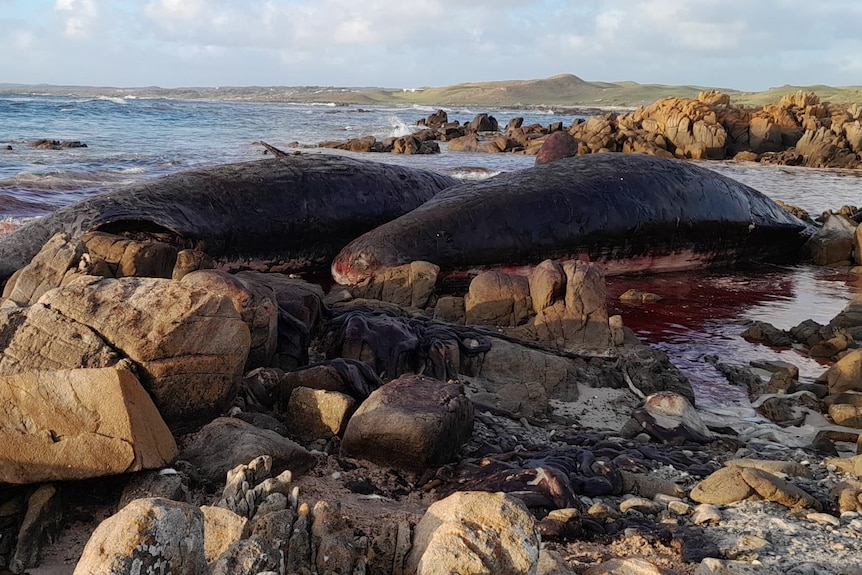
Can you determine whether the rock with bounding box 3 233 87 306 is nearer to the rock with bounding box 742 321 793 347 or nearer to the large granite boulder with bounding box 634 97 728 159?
the rock with bounding box 742 321 793 347

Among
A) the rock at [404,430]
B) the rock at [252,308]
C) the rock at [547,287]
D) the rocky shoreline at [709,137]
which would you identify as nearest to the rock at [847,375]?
the rock at [547,287]

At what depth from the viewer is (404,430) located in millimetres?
3697

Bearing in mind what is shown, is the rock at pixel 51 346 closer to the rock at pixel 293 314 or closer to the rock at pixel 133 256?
the rock at pixel 293 314

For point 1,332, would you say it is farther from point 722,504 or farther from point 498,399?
point 722,504

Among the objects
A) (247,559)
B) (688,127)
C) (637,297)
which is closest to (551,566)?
(247,559)

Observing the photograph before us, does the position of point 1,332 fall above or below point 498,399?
above

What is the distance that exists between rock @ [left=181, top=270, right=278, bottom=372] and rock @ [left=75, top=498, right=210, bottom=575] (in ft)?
7.01

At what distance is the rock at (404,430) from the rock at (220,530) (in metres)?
1.23

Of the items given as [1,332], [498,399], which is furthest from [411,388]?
[1,332]

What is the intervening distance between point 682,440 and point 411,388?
5.54ft

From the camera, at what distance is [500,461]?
3912 millimetres

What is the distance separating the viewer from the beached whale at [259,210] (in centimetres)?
743

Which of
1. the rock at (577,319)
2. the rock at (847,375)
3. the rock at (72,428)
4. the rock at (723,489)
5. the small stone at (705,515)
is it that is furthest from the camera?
the rock at (577,319)

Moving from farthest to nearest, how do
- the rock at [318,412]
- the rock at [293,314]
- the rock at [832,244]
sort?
1. the rock at [832,244]
2. the rock at [293,314]
3. the rock at [318,412]
